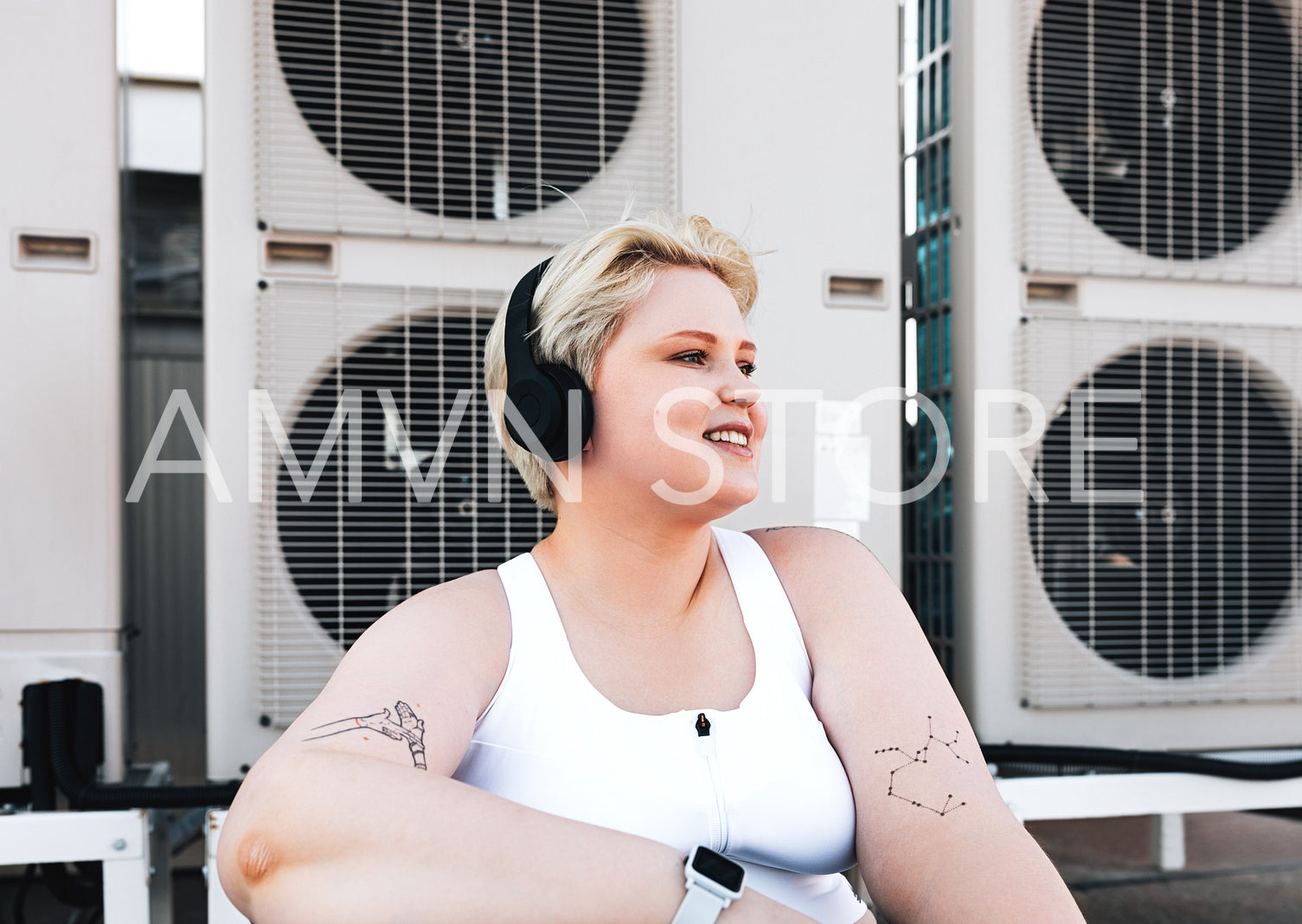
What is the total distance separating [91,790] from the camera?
93cm

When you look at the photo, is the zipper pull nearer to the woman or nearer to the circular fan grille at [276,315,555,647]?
the woman

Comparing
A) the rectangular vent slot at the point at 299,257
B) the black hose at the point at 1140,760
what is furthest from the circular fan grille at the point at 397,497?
the black hose at the point at 1140,760

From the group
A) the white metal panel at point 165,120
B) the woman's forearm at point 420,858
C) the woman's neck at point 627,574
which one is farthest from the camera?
the white metal panel at point 165,120

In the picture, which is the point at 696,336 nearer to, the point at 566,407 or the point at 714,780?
the point at 566,407

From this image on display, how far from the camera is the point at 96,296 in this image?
985 millimetres

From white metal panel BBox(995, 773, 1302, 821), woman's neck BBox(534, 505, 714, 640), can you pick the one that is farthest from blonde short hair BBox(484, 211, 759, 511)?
white metal panel BBox(995, 773, 1302, 821)

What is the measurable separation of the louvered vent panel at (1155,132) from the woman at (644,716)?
1.96 ft

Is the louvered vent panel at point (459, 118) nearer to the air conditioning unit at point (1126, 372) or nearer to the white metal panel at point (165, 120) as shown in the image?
the air conditioning unit at point (1126, 372)

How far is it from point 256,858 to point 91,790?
20.5 inches

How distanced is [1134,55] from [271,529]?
129 cm

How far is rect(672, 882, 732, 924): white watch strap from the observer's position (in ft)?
1.81

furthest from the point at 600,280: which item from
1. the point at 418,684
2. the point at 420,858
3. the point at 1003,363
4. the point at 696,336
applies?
the point at 1003,363

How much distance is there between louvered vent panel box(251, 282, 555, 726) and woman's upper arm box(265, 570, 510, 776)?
0.28m

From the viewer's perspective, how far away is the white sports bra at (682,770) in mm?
689
